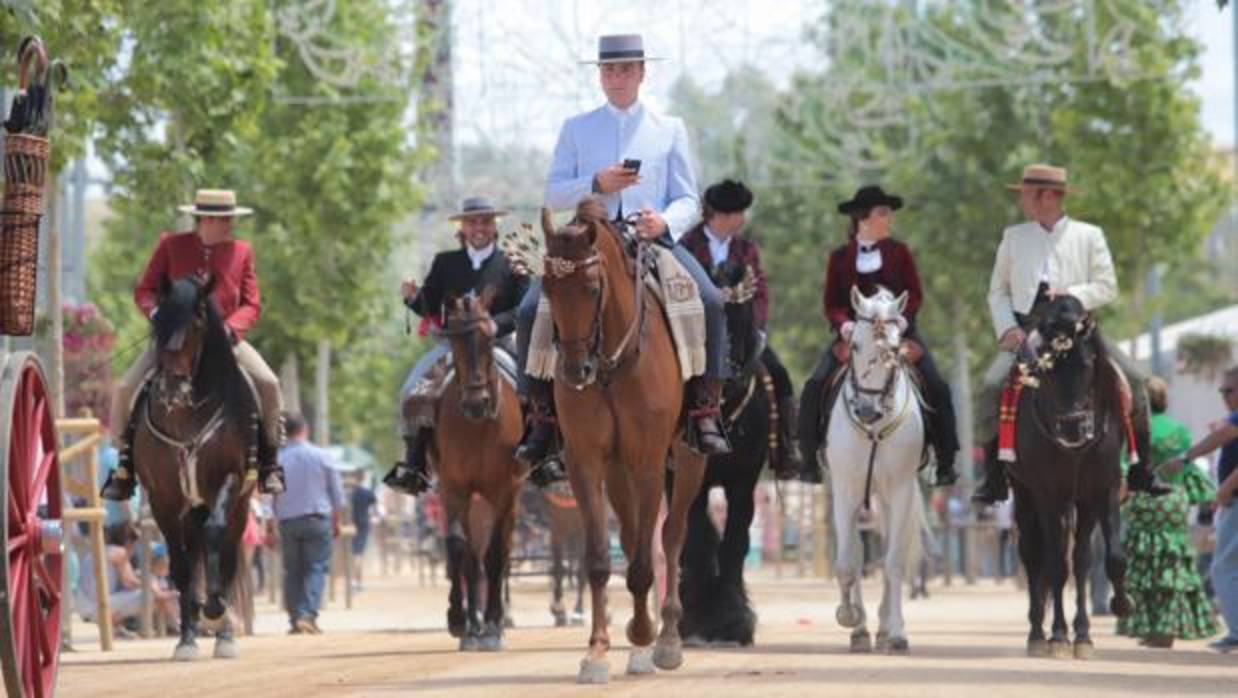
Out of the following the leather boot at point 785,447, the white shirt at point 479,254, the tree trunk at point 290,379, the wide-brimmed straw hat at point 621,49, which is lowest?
the leather boot at point 785,447

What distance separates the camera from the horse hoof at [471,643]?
69.5 ft

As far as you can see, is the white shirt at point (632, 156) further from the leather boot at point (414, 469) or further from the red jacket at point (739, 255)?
the leather boot at point (414, 469)

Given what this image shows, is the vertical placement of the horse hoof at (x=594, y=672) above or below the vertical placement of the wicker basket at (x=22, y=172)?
below

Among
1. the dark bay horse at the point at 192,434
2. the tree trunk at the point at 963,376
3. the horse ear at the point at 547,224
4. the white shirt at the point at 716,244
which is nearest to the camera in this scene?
the horse ear at the point at 547,224

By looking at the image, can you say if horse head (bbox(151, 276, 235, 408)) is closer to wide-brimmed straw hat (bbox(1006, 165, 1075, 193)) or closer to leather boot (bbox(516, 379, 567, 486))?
leather boot (bbox(516, 379, 567, 486))

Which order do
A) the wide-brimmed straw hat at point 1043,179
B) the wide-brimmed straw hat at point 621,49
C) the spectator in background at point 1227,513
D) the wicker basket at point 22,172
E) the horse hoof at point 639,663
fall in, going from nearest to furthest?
the wicker basket at point 22,172, the horse hoof at point 639,663, the wide-brimmed straw hat at point 621,49, the wide-brimmed straw hat at point 1043,179, the spectator in background at point 1227,513

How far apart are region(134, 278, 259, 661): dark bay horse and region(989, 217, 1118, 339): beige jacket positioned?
5.08m

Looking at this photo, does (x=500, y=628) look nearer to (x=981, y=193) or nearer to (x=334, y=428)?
(x=981, y=193)

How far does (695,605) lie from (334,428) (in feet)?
239

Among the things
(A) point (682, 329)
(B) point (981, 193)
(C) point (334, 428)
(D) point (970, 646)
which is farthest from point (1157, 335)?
(C) point (334, 428)

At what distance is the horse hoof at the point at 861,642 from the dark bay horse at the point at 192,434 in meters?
4.11

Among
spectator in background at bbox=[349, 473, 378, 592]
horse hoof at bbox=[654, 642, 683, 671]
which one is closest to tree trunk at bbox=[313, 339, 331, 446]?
spectator in background at bbox=[349, 473, 378, 592]

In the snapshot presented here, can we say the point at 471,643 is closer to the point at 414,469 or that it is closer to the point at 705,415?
the point at 414,469

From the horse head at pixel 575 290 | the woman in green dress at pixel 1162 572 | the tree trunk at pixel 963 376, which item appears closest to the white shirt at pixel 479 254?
the woman in green dress at pixel 1162 572
